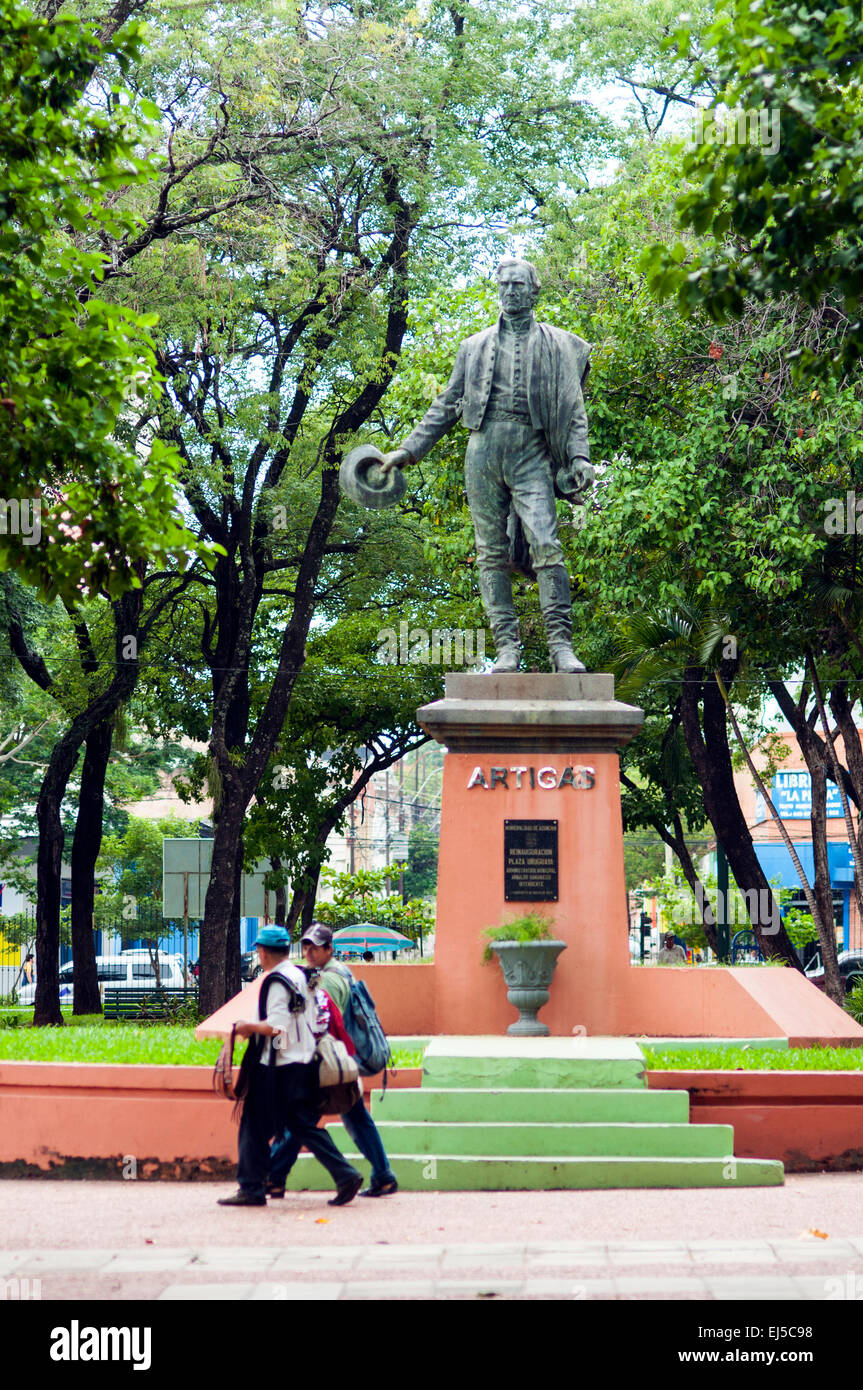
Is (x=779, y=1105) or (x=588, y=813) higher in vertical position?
(x=588, y=813)

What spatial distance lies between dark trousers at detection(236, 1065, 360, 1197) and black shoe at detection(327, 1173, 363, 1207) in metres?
0.02

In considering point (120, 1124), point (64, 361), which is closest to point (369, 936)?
point (120, 1124)

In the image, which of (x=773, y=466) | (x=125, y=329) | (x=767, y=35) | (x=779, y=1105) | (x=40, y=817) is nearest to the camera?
(x=767, y=35)

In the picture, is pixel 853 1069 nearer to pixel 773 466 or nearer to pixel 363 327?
pixel 773 466

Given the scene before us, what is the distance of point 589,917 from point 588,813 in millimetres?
739

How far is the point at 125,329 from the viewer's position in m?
9.05

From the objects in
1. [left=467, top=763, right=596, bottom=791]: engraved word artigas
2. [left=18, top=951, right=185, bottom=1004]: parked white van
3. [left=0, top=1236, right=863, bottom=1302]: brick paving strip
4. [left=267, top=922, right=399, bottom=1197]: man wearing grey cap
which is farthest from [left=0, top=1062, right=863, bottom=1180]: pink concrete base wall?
[left=18, top=951, right=185, bottom=1004]: parked white van

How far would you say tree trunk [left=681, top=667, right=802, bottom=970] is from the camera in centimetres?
2333

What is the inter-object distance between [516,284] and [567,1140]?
6.36 meters

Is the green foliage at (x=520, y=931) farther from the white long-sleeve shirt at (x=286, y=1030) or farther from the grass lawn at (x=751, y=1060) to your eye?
the white long-sleeve shirt at (x=286, y=1030)

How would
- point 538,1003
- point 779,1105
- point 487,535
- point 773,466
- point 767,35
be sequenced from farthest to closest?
point 773,466 → point 487,535 → point 538,1003 → point 779,1105 → point 767,35

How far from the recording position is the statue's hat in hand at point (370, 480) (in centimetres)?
1288

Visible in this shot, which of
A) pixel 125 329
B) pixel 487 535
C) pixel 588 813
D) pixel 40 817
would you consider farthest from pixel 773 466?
pixel 40 817

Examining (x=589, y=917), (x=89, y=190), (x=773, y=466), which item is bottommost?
(x=589, y=917)
